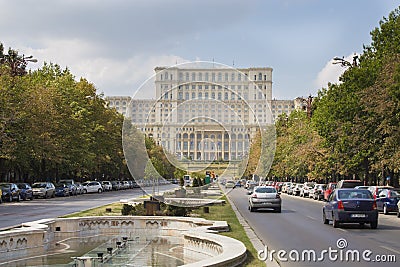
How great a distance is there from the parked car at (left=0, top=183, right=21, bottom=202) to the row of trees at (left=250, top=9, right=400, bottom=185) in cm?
2671

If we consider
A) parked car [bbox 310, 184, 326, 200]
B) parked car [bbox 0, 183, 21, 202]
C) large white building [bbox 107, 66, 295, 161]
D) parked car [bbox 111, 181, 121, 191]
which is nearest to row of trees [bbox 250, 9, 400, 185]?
parked car [bbox 310, 184, 326, 200]

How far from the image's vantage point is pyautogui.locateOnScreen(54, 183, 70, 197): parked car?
62062mm

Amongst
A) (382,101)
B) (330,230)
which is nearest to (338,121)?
(382,101)

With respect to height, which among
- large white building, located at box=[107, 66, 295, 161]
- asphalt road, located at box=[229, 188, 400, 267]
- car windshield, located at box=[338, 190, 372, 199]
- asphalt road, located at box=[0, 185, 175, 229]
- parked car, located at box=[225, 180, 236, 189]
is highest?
large white building, located at box=[107, 66, 295, 161]

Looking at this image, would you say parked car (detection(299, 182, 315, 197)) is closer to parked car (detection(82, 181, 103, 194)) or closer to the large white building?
parked car (detection(82, 181, 103, 194))

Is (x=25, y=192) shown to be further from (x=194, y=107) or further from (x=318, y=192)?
(x=194, y=107)

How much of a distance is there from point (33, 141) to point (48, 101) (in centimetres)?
454

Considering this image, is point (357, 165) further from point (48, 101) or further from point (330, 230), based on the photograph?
point (330, 230)

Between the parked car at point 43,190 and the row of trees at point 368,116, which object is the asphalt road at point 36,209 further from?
the row of trees at point 368,116

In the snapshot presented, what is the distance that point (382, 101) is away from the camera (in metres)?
41.3

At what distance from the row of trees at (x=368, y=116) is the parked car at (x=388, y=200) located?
11.3 feet

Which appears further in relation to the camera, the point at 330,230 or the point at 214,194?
the point at 214,194

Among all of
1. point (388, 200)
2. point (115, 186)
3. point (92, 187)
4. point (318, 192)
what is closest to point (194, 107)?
point (388, 200)

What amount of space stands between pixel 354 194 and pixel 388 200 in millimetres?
12292
